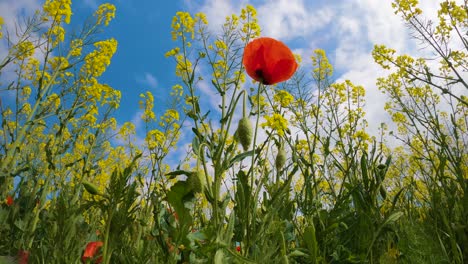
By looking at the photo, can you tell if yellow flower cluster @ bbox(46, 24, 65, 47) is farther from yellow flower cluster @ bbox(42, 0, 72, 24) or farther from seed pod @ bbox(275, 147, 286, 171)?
seed pod @ bbox(275, 147, 286, 171)

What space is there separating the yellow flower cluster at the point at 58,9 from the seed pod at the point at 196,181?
3501mm

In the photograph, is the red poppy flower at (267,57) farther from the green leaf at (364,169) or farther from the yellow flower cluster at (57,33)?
the yellow flower cluster at (57,33)

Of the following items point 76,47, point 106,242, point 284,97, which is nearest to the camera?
point 106,242

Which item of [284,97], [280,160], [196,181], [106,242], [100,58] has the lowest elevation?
[106,242]

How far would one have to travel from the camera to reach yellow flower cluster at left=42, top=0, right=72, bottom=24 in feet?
12.7

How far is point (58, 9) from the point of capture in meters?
3.88

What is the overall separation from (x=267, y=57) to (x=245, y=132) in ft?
0.85

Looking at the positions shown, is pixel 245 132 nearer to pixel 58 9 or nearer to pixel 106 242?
pixel 106 242

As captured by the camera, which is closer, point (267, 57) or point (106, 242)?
point (106, 242)

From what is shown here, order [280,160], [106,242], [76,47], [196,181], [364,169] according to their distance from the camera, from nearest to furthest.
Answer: [106,242] < [196,181] < [364,169] < [280,160] < [76,47]

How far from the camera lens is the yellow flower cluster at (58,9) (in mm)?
3875

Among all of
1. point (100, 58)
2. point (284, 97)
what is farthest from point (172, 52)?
point (100, 58)

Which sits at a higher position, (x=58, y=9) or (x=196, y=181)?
(x=58, y=9)

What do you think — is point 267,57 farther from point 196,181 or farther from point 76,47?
point 76,47
